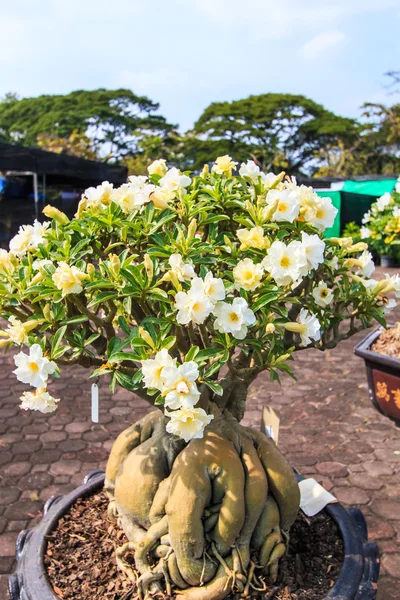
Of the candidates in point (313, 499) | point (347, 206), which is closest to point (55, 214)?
point (313, 499)

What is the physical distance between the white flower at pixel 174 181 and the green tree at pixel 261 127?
3586 cm

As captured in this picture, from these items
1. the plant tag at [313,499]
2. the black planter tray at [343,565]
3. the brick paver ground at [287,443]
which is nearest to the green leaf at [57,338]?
the black planter tray at [343,565]

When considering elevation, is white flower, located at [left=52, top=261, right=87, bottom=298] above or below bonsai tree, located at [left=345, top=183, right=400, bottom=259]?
above

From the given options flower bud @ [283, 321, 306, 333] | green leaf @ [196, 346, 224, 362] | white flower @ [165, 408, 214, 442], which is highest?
flower bud @ [283, 321, 306, 333]

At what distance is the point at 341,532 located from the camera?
2.21m

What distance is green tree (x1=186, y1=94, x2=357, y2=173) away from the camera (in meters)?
37.4

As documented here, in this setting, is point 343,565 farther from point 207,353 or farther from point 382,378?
point 382,378

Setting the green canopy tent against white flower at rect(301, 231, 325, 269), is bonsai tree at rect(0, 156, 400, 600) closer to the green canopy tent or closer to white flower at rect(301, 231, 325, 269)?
white flower at rect(301, 231, 325, 269)

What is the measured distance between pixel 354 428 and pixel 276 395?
94cm

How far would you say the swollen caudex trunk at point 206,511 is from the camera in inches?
74.9

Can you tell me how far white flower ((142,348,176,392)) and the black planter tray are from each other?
86 cm

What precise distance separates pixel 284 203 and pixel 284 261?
9.8 inches

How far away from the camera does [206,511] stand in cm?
196

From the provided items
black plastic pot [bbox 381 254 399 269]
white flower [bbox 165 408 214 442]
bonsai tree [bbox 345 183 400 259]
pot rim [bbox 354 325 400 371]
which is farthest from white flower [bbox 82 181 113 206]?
black plastic pot [bbox 381 254 399 269]
